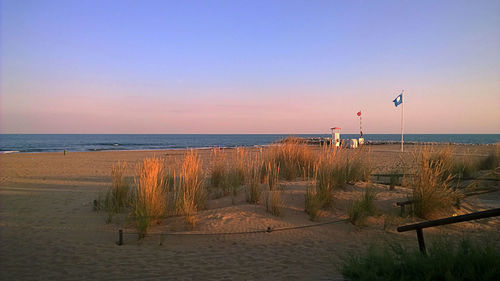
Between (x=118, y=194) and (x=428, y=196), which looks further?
(x=118, y=194)

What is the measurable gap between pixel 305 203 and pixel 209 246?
2.32 m

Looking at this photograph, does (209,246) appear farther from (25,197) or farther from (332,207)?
(25,197)

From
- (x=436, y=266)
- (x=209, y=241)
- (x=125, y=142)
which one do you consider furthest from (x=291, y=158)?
(x=125, y=142)

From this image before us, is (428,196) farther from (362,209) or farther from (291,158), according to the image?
(291,158)

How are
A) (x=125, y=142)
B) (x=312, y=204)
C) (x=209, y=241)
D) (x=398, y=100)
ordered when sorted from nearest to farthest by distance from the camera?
(x=209, y=241)
(x=312, y=204)
(x=398, y=100)
(x=125, y=142)

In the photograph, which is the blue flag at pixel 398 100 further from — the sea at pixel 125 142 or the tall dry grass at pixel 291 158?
the tall dry grass at pixel 291 158

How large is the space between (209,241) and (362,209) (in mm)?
2751

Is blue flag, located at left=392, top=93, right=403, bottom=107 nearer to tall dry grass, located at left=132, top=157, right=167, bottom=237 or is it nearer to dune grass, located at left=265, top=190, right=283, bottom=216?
dune grass, located at left=265, top=190, right=283, bottom=216

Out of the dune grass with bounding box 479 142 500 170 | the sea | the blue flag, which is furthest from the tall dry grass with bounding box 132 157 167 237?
the blue flag

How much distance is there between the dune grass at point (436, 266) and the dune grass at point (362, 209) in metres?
2.18

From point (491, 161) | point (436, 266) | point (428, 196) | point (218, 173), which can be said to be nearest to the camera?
point (436, 266)

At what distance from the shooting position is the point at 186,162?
20.5 ft

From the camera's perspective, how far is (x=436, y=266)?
2902mm

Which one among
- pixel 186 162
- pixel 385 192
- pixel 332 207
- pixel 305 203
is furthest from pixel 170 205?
pixel 385 192
